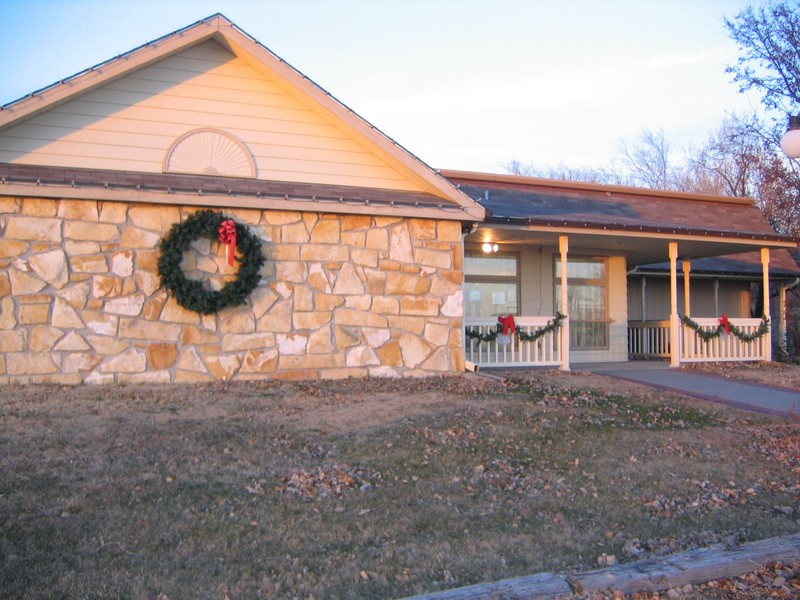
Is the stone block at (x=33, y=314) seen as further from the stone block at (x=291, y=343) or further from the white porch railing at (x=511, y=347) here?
the white porch railing at (x=511, y=347)

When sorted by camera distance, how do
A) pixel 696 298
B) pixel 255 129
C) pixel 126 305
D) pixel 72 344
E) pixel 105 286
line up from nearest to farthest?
pixel 72 344, pixel 105 286, pixel 126 305, pixel 255 129, pixel 696 298

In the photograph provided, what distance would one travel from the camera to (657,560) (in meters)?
4.33

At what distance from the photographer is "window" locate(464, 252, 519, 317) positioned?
15.2 metres

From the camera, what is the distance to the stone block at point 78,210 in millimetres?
9672

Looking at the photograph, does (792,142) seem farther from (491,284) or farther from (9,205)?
(9,205)

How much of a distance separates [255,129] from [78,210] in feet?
9.03

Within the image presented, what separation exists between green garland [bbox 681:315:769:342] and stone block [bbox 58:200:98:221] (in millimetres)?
11192

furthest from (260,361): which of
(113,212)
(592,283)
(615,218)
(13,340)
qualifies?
(592,283)

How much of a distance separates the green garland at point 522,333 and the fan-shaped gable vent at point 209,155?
4704mm

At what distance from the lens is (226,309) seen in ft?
33.8

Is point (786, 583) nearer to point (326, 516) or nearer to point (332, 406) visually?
point (326, 516)

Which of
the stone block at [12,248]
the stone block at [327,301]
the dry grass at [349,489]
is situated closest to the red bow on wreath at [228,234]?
the stone block at [327,301]

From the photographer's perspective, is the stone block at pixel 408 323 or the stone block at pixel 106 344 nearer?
the stone block at pixel 106 344

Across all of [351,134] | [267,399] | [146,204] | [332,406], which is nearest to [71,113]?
[146,204]
